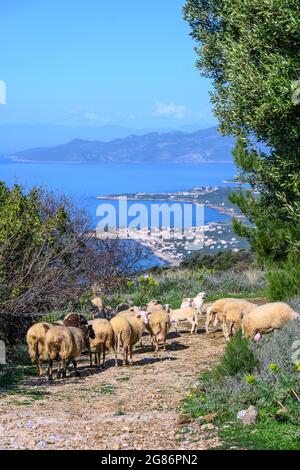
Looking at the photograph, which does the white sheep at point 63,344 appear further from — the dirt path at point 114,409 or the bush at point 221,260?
the bush at point 221,260

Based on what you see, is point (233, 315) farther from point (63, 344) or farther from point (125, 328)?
point (63, 344)

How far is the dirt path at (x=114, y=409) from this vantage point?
916 centimetres

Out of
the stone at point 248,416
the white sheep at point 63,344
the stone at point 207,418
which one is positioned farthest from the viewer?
the white sheep at point 63,344

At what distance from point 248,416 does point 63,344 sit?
424cm

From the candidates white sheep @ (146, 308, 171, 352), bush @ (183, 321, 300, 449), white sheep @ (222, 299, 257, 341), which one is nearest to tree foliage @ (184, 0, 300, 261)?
white sheep @ (222, 299, 257, 341)

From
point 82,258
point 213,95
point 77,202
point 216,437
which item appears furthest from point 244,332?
point 77,202

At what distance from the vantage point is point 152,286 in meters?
22.9

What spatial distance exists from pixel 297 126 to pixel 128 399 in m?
6.37

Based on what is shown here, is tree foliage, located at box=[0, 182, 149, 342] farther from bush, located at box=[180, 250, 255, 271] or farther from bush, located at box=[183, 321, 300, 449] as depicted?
bush, located at box=[180, 250, 255, 271]

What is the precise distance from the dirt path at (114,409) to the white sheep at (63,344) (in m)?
0.41

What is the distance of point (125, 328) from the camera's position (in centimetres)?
1375

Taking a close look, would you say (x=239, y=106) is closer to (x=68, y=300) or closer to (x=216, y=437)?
(x=68, y=300)

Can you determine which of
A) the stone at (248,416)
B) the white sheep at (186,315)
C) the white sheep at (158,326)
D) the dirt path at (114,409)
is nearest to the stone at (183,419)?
the dirt path at (114,409)

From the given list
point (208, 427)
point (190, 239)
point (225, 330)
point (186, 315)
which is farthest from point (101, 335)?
point (190, 239)
